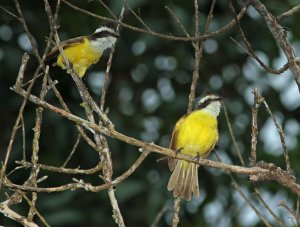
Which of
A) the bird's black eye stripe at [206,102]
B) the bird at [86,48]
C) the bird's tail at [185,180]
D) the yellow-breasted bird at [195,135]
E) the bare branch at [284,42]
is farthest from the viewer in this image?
the bird at [86,48]

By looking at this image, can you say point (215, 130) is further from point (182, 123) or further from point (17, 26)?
point (17, 26)

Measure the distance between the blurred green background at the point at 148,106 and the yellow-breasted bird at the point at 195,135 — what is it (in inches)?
46.8

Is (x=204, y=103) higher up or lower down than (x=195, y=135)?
higher up

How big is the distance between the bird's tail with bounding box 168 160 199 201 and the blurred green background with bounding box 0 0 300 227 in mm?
1026

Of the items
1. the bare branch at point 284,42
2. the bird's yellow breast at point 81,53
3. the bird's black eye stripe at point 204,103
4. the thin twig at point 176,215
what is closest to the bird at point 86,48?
the bird's yellow breast at point 81,53

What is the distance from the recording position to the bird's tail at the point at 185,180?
5598mm

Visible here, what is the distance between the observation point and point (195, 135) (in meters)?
5.80

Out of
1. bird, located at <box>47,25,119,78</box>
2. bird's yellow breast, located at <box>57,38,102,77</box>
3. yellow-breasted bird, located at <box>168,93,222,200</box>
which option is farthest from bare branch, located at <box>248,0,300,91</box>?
bird's yellow breast, located at <box>57,38,102,77</box>

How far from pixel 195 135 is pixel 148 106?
236 cm

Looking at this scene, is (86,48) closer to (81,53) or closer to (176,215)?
(81,53)

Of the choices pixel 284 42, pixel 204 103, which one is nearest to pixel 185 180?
pixel 204 103

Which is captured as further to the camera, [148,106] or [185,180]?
[148,106]

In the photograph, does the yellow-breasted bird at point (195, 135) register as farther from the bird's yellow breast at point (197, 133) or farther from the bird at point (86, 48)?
the bird at point (86, 48)

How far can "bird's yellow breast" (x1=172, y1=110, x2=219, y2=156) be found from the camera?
5.79 m
